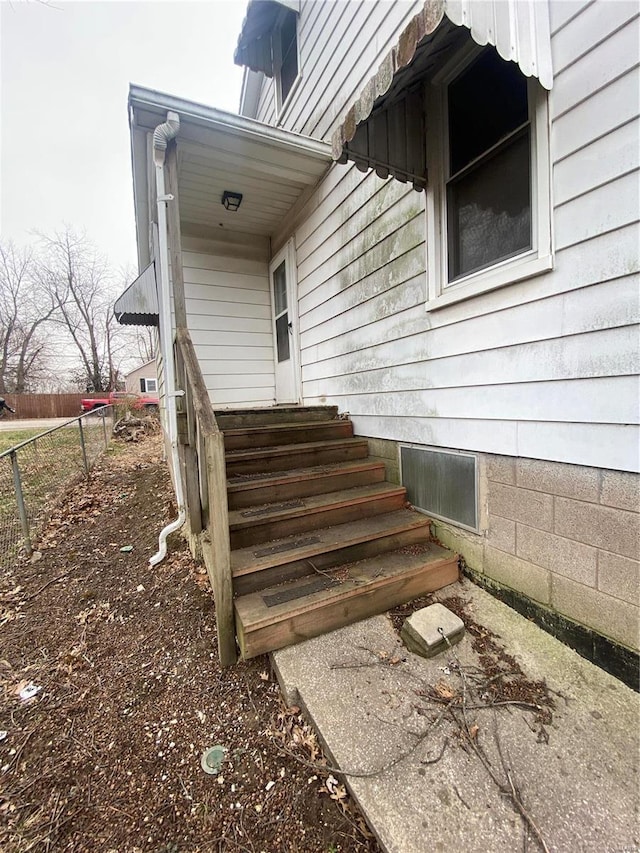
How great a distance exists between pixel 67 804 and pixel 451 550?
2.34 meters

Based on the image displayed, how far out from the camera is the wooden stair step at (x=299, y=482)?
2637mm

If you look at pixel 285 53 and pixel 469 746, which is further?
pixel 285 53

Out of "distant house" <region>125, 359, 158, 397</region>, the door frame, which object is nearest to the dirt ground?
the door frame

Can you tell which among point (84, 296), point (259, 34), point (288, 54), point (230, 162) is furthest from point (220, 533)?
point (84, 296)

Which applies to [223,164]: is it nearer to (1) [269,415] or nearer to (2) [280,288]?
(2) [280,288]

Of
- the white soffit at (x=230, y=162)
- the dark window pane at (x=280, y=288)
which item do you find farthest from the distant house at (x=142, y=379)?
the white soffit at (x=230, y=162)

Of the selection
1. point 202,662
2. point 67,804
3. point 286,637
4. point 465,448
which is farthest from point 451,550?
point 67,804

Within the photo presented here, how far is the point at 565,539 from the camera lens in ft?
6.20

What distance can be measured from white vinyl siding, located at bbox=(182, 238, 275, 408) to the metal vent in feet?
9.21

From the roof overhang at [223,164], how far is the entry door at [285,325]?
1.84 ft

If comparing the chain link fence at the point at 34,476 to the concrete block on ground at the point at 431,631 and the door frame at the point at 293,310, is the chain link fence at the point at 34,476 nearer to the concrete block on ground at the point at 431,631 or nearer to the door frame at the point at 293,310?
the door frame at the point at 293,310

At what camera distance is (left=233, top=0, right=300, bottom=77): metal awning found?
4613mm

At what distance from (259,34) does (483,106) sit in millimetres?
4914

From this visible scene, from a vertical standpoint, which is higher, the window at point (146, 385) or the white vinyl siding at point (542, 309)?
the window at point (146, 385)
